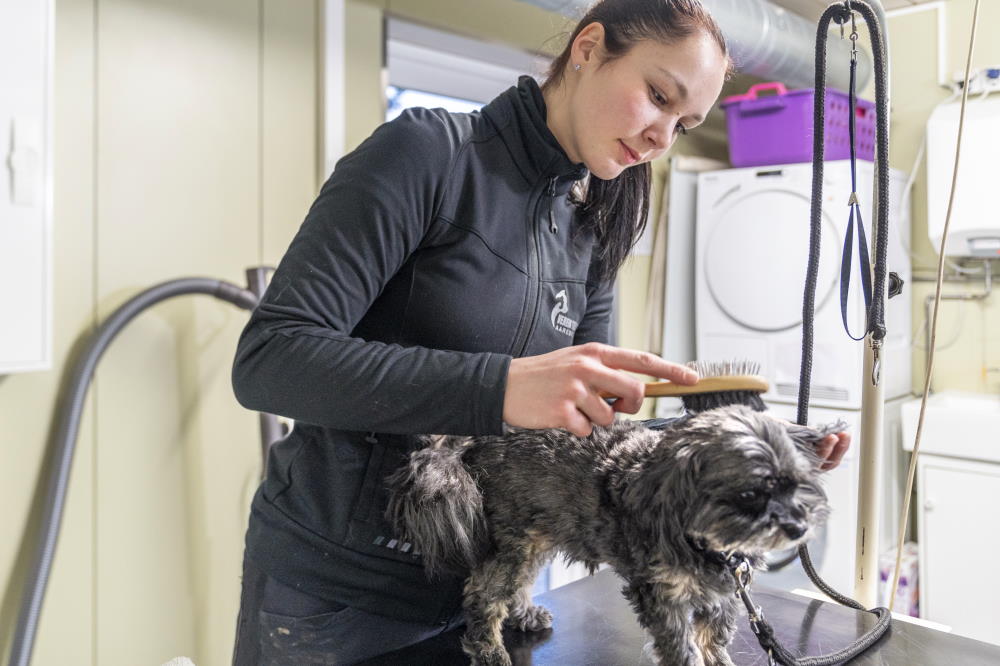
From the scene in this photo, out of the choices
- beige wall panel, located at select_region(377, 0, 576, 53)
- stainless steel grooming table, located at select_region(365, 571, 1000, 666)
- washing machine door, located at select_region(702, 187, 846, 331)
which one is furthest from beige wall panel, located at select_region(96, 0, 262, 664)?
washing machine door, located at select_region(702, 187, 846, 331)

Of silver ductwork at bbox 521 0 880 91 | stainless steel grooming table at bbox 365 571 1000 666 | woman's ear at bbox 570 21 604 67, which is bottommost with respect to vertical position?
stainless steel grooming table at bbox 365 571 1000 666

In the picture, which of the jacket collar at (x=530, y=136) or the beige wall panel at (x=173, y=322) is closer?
the jacket collar at (x=530, y=136)

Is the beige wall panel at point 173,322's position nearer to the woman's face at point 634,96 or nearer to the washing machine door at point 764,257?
the woman's face at point 634,96

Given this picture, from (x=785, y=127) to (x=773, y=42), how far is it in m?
0.42

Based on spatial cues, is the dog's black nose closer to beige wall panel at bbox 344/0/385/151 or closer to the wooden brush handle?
the wooden brush handle

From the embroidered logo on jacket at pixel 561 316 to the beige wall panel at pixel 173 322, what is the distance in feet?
4.56

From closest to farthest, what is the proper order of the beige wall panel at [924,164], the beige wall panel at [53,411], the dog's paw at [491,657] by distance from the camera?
the dog's paw at [491,657] → the beige wall panel at [53,411] → the beige wall panel at [924,164]

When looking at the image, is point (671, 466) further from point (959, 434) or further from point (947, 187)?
point (947, 187)

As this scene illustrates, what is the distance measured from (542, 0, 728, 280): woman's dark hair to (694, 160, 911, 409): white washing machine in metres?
1.93

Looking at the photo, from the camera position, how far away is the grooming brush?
2.53 feet

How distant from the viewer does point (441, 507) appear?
85 cm

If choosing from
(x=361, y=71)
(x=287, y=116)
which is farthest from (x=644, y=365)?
(x=361, y=71)

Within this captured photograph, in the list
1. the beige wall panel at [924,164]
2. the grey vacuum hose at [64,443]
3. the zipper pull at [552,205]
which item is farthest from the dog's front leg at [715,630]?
the beige wall panel at [924,164]

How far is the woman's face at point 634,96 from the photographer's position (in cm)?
93
